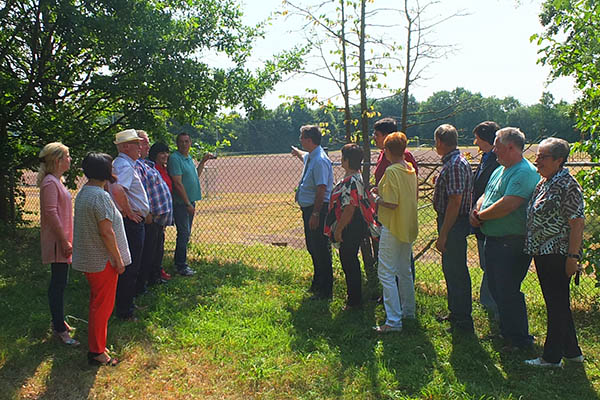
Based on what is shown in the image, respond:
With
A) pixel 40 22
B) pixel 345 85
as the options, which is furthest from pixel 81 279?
pixel 345 85

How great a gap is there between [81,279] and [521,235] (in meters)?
4.82

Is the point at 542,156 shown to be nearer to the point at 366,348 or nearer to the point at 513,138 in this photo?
the point at 513,138

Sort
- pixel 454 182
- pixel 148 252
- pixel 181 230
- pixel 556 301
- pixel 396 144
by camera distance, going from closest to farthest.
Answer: pixel 556 301
pixel 454 182
pixel 396 144
pixel 148 252
pixel 181 230

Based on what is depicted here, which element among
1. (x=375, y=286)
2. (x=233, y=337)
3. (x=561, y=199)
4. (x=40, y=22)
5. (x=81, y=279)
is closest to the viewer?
(x=561, y=199)

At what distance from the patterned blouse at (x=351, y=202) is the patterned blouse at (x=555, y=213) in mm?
1486

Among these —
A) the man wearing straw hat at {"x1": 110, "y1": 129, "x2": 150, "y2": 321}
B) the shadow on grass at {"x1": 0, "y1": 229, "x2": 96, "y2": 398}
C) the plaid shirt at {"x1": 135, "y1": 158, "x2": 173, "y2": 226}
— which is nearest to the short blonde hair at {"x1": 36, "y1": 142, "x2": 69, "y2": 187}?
the man wearing straw hat at {"x1": 110, "y1": 129, "x2": 150, "y2": 321}

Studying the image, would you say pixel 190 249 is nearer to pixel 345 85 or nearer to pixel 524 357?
pixel 345 85

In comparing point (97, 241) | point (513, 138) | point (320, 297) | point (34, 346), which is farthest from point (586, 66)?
point (34, 346)

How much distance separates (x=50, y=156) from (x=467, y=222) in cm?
345

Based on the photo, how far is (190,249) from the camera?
23.8 feet

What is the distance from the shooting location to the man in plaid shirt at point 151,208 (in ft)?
15.7

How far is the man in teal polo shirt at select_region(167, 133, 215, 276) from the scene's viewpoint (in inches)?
224

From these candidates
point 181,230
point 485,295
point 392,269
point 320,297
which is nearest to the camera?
point 392,269

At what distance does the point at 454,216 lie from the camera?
3.91 meters
